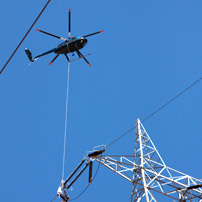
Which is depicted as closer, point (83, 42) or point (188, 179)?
point (188, 179)

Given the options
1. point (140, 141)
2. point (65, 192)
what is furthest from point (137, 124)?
point (65, 192)

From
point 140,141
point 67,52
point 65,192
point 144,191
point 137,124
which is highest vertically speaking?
point 67,52

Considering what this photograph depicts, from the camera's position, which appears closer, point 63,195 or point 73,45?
point 63,195

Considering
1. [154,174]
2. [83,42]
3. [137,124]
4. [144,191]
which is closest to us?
[144,191]

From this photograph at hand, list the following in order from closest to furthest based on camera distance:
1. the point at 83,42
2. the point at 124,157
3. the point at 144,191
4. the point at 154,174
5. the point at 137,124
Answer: the point at 144,191, the point at 154,174, the point at 124,157, the point at 137,124, the point at 83,42

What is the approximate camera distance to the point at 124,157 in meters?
25.3

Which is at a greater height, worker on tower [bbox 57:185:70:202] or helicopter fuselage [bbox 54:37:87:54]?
helicopter fuselage [bbox 54:37:87:54]

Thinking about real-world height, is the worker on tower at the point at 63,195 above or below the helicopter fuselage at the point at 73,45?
below

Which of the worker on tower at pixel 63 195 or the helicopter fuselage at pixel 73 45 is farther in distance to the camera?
the helicopter fuselage at pixel 73 45

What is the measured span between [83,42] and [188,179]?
16106 mm

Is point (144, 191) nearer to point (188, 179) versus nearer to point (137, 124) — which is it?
point (188, 179)

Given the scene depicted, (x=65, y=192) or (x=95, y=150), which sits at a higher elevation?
(x=95, y=150)

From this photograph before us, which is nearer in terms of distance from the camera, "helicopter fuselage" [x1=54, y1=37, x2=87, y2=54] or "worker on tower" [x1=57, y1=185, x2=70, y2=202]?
"worker on tower" [x1=57, y1=185, x2=70, y2=202]

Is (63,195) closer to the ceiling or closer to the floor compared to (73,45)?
closer to the floor
